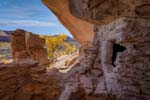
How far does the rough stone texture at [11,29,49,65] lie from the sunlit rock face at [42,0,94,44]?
8.25ft

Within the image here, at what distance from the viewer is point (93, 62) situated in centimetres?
951

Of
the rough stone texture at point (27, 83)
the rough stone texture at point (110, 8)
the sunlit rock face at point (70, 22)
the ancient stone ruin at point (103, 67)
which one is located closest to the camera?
the rough stone texture at point (110, 8)

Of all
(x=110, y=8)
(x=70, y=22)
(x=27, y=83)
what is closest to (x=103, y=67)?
(x=27, y=83)

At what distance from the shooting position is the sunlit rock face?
14208 mm

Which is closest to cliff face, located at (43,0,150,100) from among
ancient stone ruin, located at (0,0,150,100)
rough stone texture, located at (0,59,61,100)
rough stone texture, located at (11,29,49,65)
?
ancient stone ruin, located at (0,0,150,100)

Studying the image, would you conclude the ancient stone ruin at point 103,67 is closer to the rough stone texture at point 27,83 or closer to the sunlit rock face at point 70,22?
the rough stone texture at point 27,83

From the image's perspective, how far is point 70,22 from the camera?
52.5ft

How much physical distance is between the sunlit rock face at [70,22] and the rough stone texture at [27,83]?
5704 millimetres

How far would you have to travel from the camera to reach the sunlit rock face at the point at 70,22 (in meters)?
14.2

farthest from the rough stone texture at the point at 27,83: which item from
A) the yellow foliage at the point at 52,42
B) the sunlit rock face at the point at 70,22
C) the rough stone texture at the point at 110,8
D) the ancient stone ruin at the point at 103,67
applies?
the yellow foliage at the point at 52,42

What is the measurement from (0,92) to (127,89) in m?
5.37

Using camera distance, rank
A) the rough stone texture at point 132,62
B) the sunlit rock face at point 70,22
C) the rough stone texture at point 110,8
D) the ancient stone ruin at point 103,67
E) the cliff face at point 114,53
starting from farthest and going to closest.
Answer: the sunlit rock face at point 70,22
the rough stone texture at point 132,62
the ancient stone ruin at point 103,67
the cliff face at point 114,53
the rough stone texture at point 110,8

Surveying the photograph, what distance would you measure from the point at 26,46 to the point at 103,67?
318 inches

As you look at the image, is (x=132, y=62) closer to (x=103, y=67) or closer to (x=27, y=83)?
(x=103, y=67)
